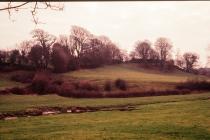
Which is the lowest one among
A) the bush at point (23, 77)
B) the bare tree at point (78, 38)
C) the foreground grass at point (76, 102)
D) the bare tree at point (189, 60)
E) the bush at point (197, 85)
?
the foreground grass at point (76, 102)

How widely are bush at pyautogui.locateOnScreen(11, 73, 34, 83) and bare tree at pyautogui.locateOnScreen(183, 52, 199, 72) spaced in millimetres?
71462

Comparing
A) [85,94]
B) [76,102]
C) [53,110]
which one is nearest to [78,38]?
[85,94]

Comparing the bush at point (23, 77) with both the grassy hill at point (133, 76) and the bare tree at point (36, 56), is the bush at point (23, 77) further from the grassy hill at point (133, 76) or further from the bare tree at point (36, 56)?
the grassy hill at point (133, 76)

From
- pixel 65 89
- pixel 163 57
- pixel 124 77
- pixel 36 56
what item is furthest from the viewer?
pixel 163 57

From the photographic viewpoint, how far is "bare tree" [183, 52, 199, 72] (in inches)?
5714

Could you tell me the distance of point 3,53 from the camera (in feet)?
351

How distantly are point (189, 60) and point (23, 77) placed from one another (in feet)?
249

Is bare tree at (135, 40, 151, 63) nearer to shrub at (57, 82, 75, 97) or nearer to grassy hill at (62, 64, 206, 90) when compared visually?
grassy hill at (62, 64, 206, 90)

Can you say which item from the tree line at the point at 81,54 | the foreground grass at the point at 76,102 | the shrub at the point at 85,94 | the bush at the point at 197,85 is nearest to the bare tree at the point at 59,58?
the tree line at the point at 81,54

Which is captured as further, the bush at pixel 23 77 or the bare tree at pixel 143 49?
the bare tree at pixel 143 49

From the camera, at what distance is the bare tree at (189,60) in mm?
145125

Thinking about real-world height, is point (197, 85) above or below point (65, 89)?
below

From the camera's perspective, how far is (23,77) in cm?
9831

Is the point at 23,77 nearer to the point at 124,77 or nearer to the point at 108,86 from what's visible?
the point at 108,86
